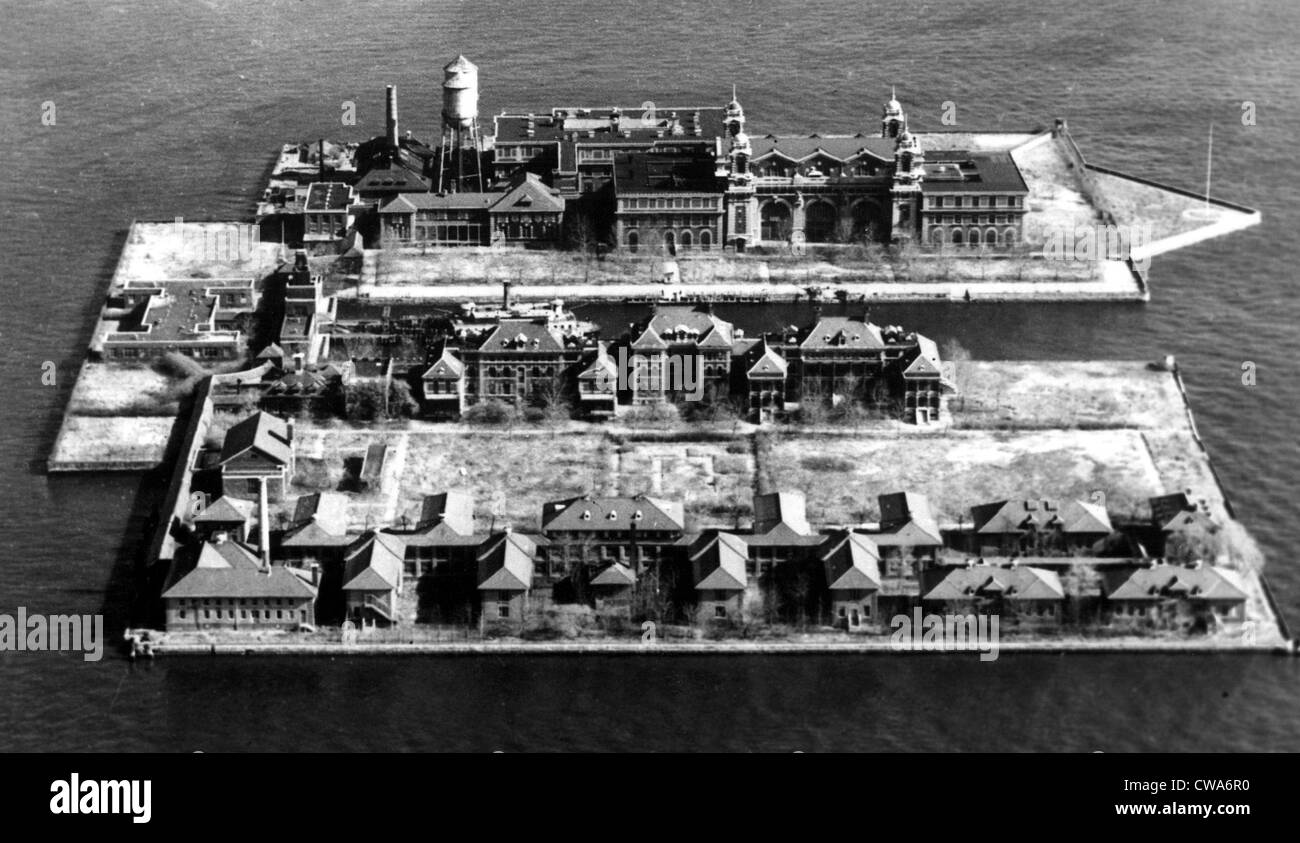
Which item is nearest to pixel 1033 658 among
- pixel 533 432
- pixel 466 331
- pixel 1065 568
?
pixel 1065 568

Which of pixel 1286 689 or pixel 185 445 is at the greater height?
pixel 185 445

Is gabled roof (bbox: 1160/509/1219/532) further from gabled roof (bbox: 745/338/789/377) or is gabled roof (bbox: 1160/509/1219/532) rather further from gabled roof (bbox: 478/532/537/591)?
gabled roof (bbox: 478/532/537/591)

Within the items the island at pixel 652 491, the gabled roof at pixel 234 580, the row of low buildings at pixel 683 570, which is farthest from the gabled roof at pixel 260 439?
the gabled roof at pixel 234 580

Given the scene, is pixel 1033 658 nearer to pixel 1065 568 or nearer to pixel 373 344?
pixel 1065 568

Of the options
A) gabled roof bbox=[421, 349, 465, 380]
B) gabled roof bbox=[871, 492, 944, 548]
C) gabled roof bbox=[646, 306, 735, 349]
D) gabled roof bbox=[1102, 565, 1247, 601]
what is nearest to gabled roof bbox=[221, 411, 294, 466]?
gabled roof bbox=[421, 349, 465, 380]

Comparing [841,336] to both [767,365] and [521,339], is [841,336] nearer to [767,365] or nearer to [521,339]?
[767,365]
